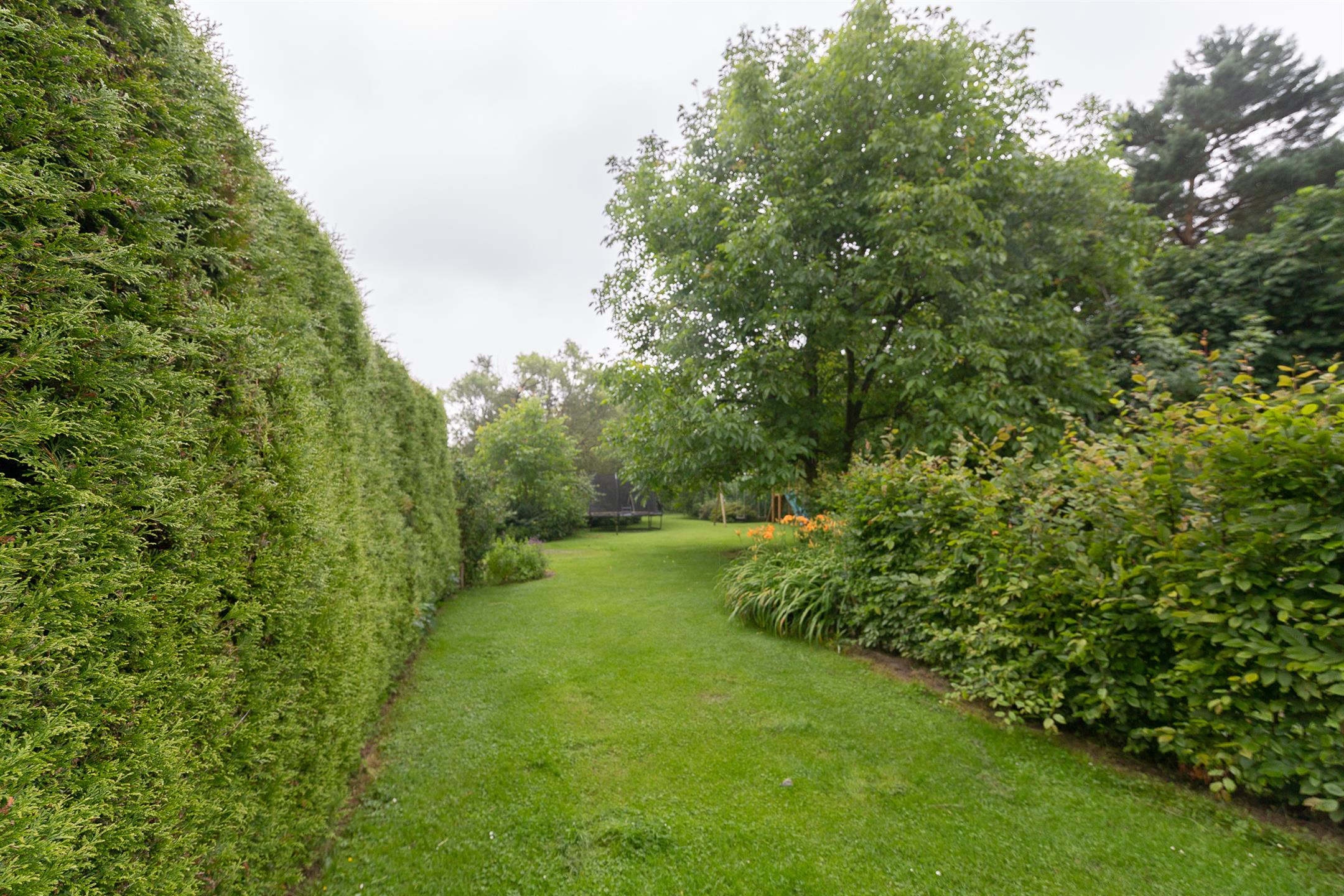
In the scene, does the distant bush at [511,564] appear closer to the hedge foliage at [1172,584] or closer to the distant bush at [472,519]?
the distant bush at [472,519]

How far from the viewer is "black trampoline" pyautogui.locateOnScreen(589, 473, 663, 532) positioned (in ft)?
75.5

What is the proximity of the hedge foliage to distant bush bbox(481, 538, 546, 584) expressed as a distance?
686cm

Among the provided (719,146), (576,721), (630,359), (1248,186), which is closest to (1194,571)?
(576,721)

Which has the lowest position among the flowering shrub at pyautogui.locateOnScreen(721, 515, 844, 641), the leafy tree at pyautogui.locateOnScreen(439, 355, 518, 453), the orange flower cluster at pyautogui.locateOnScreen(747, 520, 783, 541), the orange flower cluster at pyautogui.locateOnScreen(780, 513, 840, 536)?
the flowering shrub at pyautogui.locateOnScreen(721, 515, 844, 641)

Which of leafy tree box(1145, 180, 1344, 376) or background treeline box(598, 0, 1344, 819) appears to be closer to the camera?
background treeline box(598, 0, 1344, 819)

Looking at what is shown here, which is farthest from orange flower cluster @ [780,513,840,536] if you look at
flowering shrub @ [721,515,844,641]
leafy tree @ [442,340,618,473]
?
leafy tree @ [442,340,618,473]

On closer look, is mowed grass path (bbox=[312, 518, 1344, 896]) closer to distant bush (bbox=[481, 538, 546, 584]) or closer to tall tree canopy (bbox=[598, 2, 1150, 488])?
tall tree canopy (bbox=[598, 2, 1150, 488])

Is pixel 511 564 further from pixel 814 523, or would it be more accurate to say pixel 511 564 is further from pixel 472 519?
pixel 814 523

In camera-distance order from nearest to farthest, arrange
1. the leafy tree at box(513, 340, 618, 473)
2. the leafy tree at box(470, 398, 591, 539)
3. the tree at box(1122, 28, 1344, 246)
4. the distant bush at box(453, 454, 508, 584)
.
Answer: the distant bush at box(453, 454, 508, 584), the tree at box(1122, 28, 1344, 246), the leafy tree at box(470, 398, 591, 539), the leafy tree at box(513, 340, 618, 473)

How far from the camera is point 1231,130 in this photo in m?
13.0

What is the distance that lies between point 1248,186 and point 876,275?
12440 mm

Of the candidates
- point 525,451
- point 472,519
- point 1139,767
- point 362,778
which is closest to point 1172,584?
point 1139,767

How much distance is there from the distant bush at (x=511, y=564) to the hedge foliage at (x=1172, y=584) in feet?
22.5

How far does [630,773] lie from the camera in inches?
118
